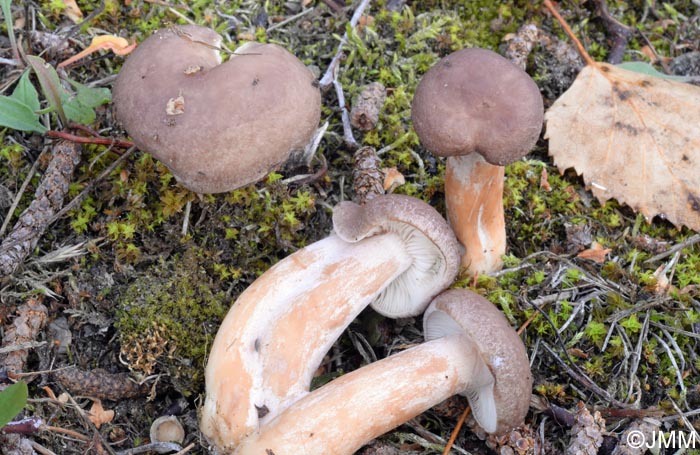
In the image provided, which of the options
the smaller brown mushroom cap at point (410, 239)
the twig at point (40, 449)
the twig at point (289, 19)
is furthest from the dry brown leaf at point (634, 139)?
the twig at point (40, 449)

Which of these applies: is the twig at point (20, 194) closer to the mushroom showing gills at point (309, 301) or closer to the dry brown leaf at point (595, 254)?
the mushroom showing gills at point (309, 301)

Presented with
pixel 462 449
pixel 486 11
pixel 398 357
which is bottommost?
pixel 462 449

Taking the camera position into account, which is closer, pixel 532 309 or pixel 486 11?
pixel 532 309

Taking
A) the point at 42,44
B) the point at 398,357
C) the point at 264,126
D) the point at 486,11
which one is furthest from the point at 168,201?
the point at 486,11

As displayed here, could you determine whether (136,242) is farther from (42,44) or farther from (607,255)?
(607,255)

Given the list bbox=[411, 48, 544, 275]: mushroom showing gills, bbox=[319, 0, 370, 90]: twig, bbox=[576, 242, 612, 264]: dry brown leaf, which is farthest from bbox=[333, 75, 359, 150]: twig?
bbox=[576, 242, 612, 264]: dry brown leaf

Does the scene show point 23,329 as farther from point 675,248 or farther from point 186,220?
point 675,248
